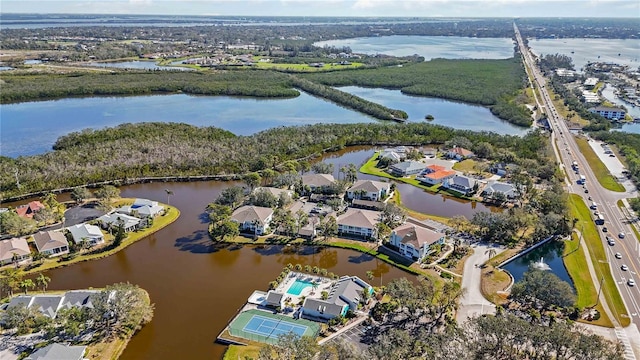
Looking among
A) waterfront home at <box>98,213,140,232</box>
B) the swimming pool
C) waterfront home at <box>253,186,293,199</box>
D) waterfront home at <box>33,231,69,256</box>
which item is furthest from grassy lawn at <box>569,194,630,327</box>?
waterfront home at <box>33,231,69,256</box>

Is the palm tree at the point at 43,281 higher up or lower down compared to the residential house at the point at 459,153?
lower down

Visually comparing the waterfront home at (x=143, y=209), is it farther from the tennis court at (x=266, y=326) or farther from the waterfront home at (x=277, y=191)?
the tennis court at (x=266, y=326)

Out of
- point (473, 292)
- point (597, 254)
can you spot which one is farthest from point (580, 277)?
point (473, 292)

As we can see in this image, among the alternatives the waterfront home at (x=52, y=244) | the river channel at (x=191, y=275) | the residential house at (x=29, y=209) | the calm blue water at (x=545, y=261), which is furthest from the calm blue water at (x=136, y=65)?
the calm blue water at (x=545, y=261)

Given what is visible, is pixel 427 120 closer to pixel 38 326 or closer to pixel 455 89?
pixel 455 89

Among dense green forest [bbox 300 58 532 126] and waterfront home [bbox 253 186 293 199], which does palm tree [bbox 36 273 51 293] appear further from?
dense green forest [bbox 300 58 532 126]

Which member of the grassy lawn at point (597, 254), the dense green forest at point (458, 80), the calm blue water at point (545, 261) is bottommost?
the calm blue water at point (545, 261)

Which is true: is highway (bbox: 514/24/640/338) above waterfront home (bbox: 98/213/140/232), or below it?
below
